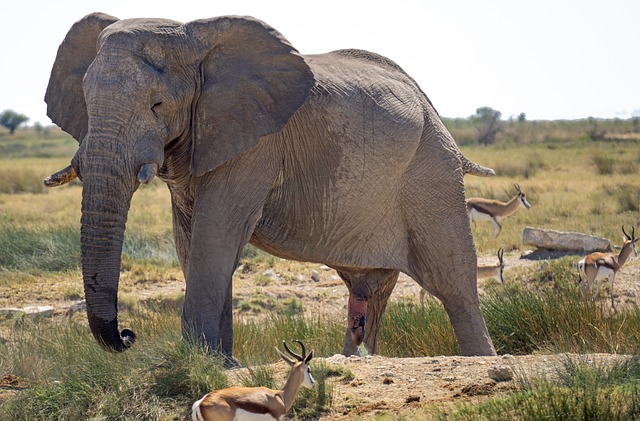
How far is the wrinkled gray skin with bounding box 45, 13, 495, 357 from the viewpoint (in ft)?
23.7

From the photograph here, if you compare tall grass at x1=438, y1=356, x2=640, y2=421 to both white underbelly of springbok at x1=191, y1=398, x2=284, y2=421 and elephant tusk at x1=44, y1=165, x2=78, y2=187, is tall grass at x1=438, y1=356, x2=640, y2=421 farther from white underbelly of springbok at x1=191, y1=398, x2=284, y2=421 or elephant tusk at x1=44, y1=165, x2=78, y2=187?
elephant tusk at x1=44, y1=165, x2=78, y2=187

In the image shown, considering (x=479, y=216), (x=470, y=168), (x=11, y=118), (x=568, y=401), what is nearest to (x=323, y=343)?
(x=470, y=168)

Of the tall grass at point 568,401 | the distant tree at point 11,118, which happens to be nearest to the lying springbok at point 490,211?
the tall grass at point 568,401

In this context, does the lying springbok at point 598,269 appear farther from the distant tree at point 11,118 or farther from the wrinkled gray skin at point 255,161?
the distant tree at point 11,118

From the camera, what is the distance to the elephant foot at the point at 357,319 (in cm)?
959

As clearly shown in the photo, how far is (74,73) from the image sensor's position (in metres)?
8.58

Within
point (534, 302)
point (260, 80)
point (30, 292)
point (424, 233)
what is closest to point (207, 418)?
point (260, 80)

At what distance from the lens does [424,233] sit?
949cm

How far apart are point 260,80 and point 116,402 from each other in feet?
9.16

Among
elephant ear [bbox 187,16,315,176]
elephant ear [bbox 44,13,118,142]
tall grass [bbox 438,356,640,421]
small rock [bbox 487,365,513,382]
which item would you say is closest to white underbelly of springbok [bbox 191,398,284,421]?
tall grass [bbox 438,356,640,421]

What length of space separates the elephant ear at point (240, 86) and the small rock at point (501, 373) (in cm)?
241

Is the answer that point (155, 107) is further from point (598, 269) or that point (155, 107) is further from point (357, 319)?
point (598, 269)

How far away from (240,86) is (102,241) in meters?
1.70

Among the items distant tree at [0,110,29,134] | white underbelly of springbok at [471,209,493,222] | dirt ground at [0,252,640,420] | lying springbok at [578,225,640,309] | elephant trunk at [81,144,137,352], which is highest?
elephant trunk at [81,144,137,352]
